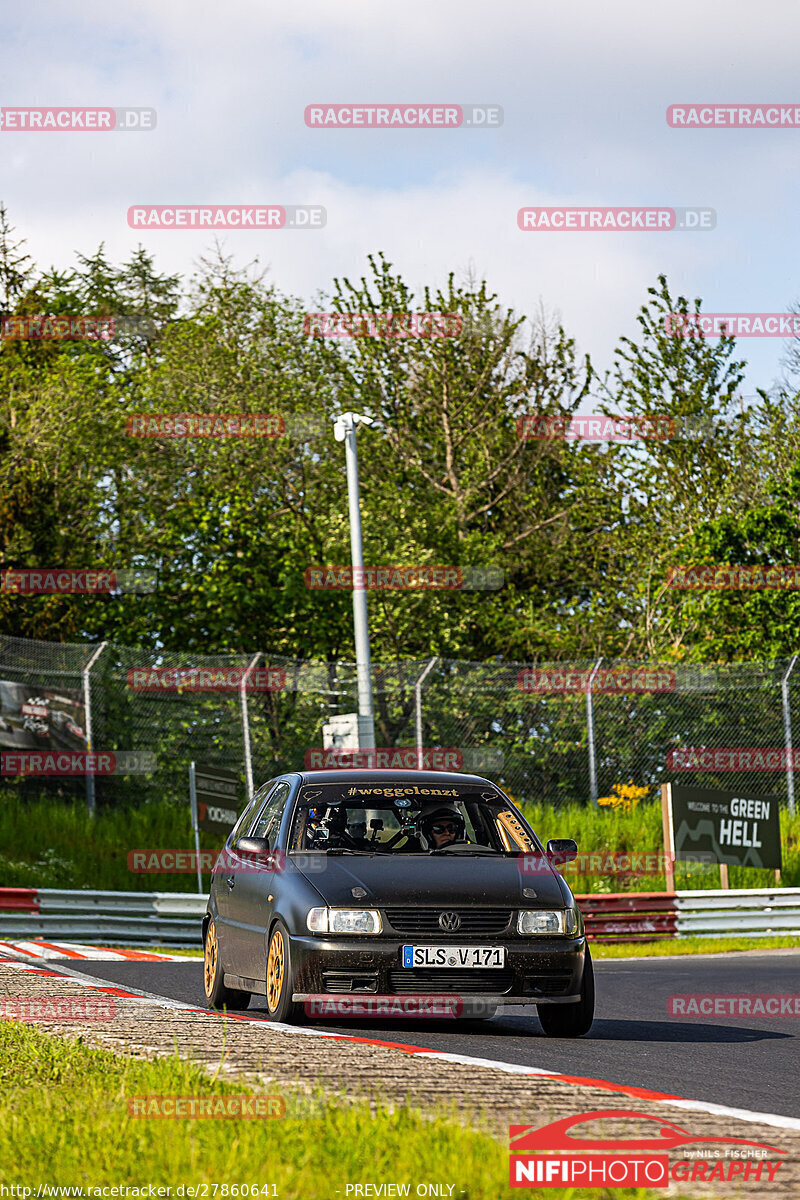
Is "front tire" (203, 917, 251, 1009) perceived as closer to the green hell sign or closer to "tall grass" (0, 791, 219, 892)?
"tall grass" (0, 791, 219, 892)

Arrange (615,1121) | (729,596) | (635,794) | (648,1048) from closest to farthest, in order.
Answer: (615,1121) → (648,1048) → (635,794) → (729,596)

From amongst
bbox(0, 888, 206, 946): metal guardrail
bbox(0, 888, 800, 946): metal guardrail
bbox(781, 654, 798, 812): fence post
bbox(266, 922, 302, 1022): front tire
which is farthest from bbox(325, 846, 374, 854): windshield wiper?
bbox(781, 654, 798, 812): fence post

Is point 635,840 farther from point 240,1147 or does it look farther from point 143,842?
point 240,1147

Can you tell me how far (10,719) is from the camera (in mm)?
22781

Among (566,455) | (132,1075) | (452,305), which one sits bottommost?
(132,1075)

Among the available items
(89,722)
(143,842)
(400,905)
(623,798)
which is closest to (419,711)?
(623,798)

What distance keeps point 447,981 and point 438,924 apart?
31 centimetres

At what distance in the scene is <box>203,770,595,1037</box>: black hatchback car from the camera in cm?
880

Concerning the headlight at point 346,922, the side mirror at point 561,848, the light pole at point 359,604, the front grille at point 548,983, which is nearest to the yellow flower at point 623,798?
the light pole at point 359,604

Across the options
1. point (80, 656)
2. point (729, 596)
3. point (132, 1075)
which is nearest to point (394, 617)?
point (729, 596)

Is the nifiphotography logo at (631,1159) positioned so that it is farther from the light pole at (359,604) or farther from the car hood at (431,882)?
the light pole at (359,604)

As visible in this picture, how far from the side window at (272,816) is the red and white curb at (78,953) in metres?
5.62

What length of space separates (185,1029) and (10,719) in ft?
51.7

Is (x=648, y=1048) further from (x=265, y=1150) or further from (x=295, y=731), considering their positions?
(x=295, y=731)
